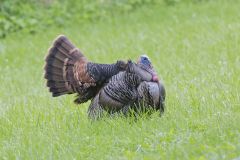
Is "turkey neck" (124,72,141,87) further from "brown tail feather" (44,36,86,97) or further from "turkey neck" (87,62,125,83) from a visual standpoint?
"brown tail feather" (44,36,86,97)

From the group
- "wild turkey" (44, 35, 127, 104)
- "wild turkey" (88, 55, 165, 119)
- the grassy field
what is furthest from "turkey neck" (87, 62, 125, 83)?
the grassy field

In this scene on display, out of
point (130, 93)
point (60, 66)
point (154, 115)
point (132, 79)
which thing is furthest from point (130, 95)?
point (60, 66)

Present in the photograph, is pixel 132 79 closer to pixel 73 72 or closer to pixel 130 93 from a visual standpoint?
pixel 130 93

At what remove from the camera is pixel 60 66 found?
7.46 meters

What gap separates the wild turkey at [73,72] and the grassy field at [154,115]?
35cm

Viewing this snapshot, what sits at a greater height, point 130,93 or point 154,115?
point 130,93

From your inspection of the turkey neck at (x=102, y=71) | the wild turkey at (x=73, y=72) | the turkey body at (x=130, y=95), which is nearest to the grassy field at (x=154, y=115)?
the turkey body at (x=130, y=95)

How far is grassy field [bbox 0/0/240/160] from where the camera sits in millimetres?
6180

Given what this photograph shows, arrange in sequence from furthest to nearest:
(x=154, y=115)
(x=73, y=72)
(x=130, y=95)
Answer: (x=73, y=72) → (x=154, y=115) → (x=130, y=95)

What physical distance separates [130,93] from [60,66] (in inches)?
37.4

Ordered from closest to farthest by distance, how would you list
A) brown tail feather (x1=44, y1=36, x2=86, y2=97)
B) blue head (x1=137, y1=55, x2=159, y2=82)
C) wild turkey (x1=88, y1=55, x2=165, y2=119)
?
wild turkey (x1=88, y1=55, x2=165, y2=119) → blue head (x1=137, y1=55, x2=159, y2=82) → brown tail feather (x1=44, y1=36, x2=86, y2=97)

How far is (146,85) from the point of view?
22.9ft

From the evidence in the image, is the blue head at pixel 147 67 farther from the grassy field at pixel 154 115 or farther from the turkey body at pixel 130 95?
the grassy field at pixel 154 115

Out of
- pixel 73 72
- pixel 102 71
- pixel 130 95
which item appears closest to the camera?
pixel 130 95
